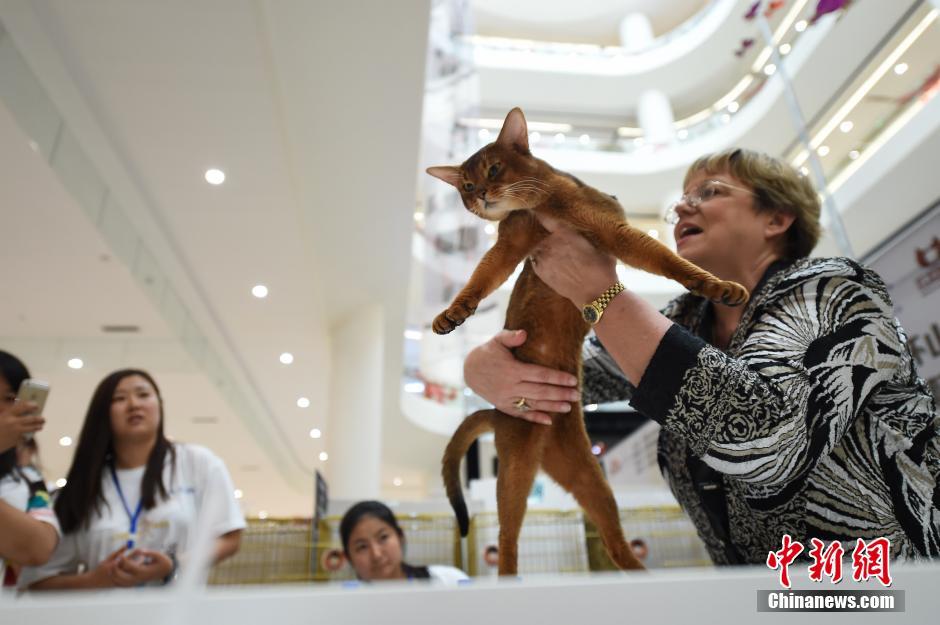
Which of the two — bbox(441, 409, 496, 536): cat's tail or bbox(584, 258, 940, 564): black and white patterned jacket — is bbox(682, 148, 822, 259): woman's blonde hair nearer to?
bbox(584, 258, 940, 564): black and white patterned jacket

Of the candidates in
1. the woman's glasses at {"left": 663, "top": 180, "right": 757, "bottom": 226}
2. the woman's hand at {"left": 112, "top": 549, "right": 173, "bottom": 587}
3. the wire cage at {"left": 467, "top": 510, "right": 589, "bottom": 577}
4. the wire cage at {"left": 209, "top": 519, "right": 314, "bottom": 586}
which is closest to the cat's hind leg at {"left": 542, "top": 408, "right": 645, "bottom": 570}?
the woman's glasses at {"left": 663, "top": 180, "right": 757, "bottom": 226}

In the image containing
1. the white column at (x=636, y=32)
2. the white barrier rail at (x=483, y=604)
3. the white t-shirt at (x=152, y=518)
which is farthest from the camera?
the white column at (x=636, y=32)

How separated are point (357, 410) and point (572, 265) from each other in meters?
4.65

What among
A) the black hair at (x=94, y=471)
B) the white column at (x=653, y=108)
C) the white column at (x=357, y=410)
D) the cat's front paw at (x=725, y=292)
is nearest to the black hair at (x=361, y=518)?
the black hair at (x=94, y=471)

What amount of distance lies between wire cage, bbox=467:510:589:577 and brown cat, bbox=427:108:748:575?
584 mm

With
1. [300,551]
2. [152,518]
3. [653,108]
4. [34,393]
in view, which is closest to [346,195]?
[300,551]

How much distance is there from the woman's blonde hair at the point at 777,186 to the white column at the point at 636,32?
7.15 meters

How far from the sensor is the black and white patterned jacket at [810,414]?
24.4 inches

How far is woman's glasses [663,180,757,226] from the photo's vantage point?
2.81ft

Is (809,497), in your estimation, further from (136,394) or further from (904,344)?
(136,394)

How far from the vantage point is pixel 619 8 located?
650 centimetres

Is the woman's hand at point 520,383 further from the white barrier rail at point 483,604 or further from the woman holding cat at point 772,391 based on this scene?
the white barrier rail at point 483,604

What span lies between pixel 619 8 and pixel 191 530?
6.82 meters

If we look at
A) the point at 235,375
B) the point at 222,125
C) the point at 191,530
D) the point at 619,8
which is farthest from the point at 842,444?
the point at 619,8
